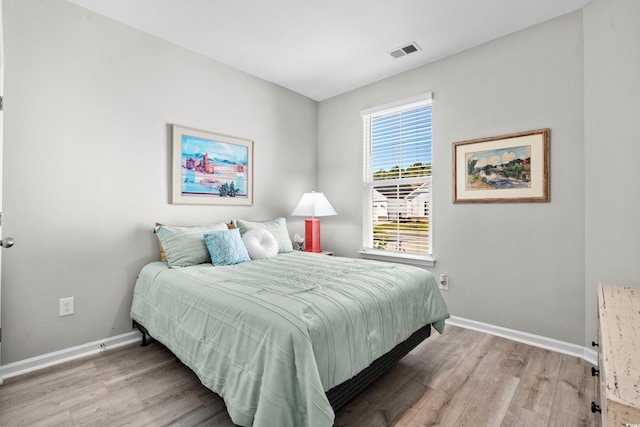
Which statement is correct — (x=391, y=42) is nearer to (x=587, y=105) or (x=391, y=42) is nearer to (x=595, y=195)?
(x=587, y=105)

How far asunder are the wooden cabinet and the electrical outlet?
301cm

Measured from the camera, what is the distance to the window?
3.34 meters

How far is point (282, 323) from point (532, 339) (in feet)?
7.84

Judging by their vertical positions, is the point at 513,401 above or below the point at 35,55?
below

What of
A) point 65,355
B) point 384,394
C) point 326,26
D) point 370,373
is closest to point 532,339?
point 384,394

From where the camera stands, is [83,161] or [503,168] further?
[503,168]

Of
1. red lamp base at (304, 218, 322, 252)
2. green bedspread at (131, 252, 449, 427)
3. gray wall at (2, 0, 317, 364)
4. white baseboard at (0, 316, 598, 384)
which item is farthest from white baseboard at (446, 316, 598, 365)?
gray wall at (2, 0, 317, 364)

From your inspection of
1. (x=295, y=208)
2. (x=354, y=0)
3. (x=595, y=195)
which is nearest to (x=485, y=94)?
(x=595, y=195)

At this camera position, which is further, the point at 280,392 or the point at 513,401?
the point at 513,401

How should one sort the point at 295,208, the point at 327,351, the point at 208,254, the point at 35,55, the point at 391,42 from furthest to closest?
the point at 295,208 < the point at 391,42 < the point at 208,254 < the point at 35,55 < the point at 327,351

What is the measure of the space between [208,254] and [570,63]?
10.9 ft

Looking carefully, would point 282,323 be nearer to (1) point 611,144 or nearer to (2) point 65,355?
(2) point 65,355

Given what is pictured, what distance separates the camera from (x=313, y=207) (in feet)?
12.1

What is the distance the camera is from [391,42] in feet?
9.32
